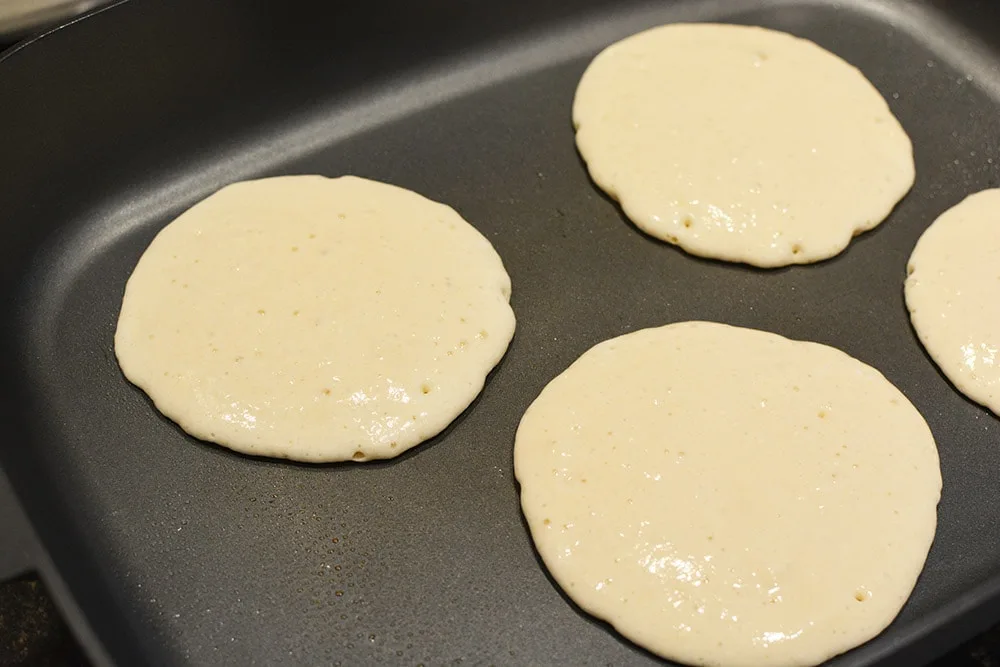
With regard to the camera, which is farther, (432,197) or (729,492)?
(432,197)

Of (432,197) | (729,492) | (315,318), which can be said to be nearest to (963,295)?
(729,492)

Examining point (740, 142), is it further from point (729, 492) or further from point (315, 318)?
point (315, 318)

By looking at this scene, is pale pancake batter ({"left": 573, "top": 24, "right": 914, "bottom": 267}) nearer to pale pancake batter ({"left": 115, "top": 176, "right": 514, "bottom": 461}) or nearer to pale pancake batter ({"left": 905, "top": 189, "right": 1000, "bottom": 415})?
pale pancake batter ({"left": 905, "top": 189, "right": 1000, "bottom": 415})

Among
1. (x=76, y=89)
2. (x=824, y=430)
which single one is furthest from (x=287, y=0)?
(x=824, y=430)

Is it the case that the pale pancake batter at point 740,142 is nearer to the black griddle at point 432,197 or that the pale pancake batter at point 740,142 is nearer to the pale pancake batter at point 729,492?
the black griddle at point 432,197

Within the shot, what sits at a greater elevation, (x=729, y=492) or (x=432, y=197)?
(x=432, y=197)

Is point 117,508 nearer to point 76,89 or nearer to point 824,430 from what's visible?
point 76,89

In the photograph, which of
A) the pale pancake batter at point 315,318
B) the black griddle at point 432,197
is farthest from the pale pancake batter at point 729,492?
the pale pancake batter at point 315,318
